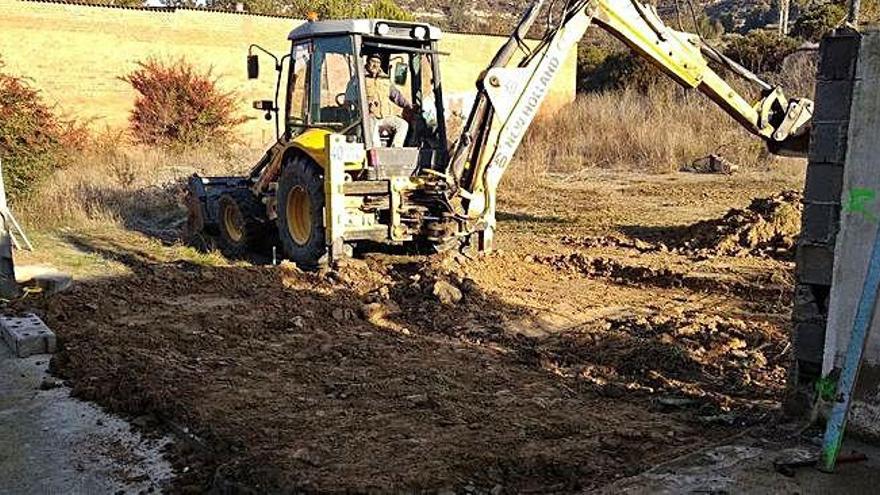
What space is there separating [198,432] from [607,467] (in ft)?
7.56

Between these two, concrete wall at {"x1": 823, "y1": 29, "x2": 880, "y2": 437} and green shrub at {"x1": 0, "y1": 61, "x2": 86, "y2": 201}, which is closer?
concrete wall at {"x1": 823, "y1": 29, "x2": 880, "y2": 437}

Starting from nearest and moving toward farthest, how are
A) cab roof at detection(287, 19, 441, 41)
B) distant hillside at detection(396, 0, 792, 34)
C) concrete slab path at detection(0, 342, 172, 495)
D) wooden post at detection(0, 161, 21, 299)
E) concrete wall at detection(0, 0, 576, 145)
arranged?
1. concrete slab path at detection(0, 342, 172, 495)
2. wooden post at detection(0, 161, 21, 299)
3. cab roof at detection(287, 19, 441, 41)
4. concrete wall at detection(0, 0, 576, 145)
5. distant hillside at detection(396, 0, 792, 34)

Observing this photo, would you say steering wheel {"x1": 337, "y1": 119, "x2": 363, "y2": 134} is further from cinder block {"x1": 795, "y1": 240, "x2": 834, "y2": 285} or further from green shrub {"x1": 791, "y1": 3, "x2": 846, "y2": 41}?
green shrub {"x1": 791, "y1": 3, "x2": 846, "y2": 41}

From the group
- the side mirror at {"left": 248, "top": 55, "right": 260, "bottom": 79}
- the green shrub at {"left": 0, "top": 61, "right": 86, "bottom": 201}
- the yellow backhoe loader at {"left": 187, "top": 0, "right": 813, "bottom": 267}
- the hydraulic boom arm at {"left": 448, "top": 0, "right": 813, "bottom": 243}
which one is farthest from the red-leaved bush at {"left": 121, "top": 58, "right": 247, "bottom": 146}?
the hydraulic boom arm at {"left": 448, "top": 0, "right": 813, "bottom": 243}

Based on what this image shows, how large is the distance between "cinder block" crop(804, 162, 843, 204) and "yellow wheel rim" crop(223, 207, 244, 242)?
830 cm

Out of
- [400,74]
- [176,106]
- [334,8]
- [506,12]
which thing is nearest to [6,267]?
→ [400,74]

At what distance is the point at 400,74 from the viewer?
396 inches

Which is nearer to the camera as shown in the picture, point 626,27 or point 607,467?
point 607,467

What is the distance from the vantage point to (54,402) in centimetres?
541

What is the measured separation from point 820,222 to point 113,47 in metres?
21.3

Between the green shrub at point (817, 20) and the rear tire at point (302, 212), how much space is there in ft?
77.8

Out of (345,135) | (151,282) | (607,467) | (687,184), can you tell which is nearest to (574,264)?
(345,135)

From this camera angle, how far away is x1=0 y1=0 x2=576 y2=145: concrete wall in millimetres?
20188

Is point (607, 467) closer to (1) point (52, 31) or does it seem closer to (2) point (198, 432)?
(2) point (198, 432)
